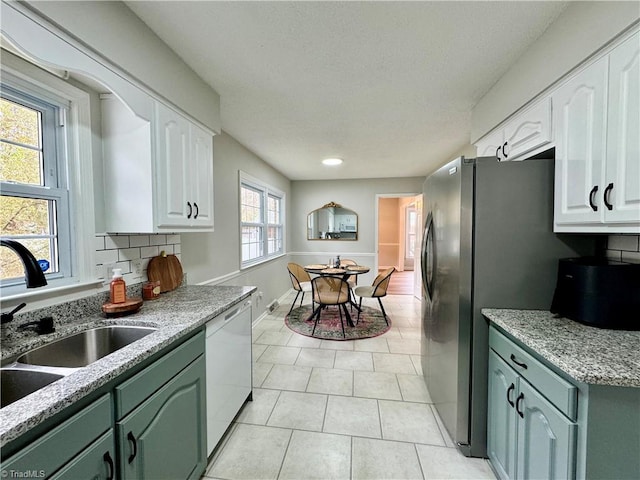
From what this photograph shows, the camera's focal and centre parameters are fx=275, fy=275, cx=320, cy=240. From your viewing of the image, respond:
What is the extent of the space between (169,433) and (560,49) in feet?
8.56

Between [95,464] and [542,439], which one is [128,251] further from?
[542,439]

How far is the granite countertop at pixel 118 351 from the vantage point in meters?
0.69

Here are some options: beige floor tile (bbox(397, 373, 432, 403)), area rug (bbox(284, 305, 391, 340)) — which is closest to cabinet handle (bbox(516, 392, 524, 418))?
beige floor tile (bbox(397, 373, 432, 403))

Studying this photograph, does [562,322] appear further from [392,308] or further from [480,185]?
[392,308]

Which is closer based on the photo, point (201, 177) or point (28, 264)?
point (28, 264)

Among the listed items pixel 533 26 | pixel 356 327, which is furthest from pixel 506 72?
pixel 356 327

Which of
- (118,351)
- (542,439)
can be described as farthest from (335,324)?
(118,351)

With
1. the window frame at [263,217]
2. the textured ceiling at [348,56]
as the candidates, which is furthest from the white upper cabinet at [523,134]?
the window frame at [263,217]

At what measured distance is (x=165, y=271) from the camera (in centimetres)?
202

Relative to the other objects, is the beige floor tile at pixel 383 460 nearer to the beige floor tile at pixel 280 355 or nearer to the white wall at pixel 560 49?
the beige floor tile at pixel 280 355

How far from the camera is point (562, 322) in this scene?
4.42 ft

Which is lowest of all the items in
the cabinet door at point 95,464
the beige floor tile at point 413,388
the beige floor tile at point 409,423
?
the beige floor tile at point 409,423

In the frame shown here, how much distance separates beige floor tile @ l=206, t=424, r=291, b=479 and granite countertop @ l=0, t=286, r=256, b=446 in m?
0.87

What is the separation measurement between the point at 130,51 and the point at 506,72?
2296 mm
